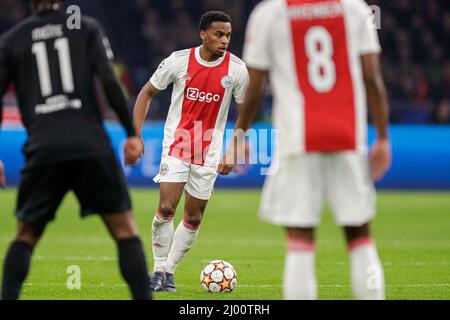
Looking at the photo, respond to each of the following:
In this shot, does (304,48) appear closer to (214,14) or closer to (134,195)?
(214,14)

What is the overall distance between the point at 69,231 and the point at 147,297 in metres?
8.47

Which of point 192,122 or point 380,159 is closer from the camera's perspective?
point 380,159

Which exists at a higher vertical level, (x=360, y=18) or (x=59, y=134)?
(x=360, y=18)

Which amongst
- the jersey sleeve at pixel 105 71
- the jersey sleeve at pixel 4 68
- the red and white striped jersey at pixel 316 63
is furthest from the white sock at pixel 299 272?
the jersey sleeve at pixel 4 68

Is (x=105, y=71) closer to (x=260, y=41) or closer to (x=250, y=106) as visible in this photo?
(x=250, y=106)

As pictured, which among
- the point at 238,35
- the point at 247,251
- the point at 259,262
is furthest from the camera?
the point at 238,35

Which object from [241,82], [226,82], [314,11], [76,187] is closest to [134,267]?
[76,187]

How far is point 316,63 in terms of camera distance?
5.36 metres

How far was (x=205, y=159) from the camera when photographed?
8.85 meters

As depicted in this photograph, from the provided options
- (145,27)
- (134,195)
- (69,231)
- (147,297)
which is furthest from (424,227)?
(145,27)

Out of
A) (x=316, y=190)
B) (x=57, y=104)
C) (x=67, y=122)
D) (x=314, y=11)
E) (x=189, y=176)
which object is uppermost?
(x=314, y=11)

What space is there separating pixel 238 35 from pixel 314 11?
19165 mm

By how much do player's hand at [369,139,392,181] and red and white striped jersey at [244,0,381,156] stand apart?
3.6 inches

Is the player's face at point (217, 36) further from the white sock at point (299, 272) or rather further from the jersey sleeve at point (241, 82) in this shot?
the white sock at point (299, 272)
